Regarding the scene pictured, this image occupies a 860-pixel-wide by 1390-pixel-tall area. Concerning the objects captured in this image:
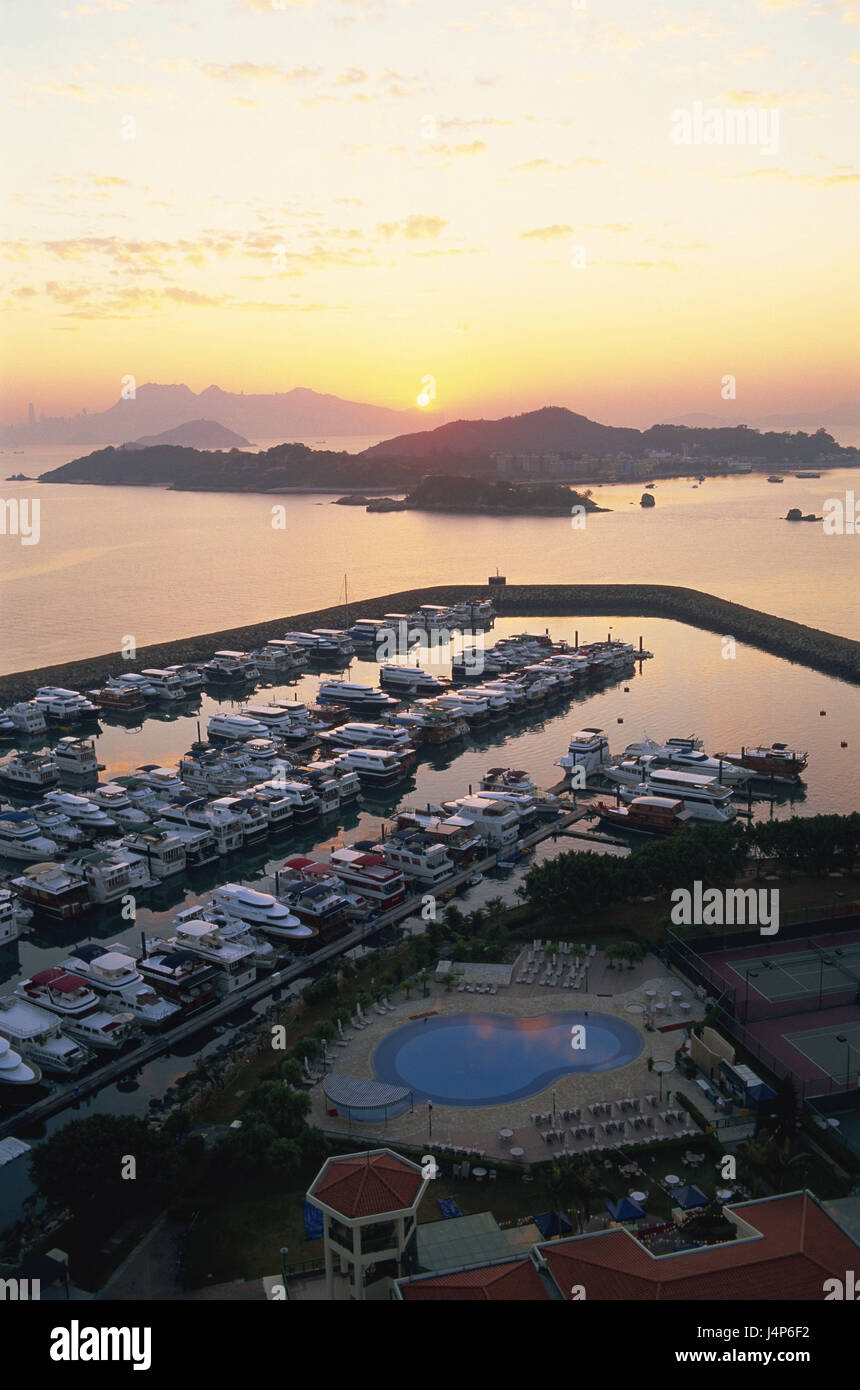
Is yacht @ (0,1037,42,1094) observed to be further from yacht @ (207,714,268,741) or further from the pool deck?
yacht @ (207,714,268,741)

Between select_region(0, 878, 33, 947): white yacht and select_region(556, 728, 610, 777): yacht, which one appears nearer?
select_region(0, 878, 33, 947): white yacht

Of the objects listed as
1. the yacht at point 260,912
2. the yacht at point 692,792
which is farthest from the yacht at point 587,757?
the yacht at point 260,912

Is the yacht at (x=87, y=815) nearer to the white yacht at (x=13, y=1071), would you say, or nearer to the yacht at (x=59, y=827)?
the yacht at (x=59, y=827)

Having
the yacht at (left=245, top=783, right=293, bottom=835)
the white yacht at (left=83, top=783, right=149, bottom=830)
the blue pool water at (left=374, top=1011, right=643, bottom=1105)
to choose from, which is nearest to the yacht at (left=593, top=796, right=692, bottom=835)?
the yacht at (left=245, top=783, right=293, bottom=835)

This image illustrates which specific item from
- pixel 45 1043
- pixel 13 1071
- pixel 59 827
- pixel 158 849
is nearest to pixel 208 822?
pixel 158 849

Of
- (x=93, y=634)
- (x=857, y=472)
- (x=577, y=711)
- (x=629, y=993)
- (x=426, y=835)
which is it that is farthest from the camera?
(x=857, y=472)
